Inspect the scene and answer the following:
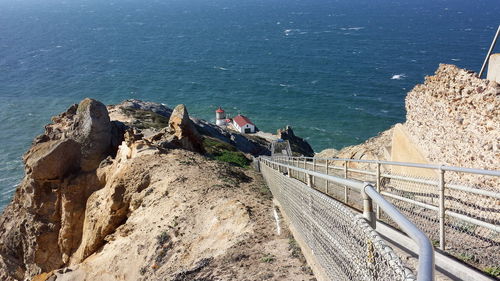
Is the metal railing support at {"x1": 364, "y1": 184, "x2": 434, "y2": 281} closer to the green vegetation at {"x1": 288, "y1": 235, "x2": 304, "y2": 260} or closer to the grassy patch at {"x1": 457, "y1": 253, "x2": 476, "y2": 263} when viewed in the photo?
the grassy patch at {"x1": 457, "y1": 253, "x2": 476, "y2": 263}

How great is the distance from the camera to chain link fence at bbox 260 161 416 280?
3.71 meters

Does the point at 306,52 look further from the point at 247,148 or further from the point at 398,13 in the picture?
the point at 398,13

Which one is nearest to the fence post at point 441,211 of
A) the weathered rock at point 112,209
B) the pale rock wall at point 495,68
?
the pale rock wall at point 495,68

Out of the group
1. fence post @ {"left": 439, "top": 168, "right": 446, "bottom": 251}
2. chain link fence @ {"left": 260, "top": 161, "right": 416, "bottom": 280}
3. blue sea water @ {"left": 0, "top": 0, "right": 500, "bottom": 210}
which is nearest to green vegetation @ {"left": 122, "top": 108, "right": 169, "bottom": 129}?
blue sea water @ {"left": 0, "top": 0, "right": 500, "bottom": 210}

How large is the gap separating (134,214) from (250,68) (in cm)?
9099

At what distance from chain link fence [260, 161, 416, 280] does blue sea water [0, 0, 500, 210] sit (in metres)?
49.2

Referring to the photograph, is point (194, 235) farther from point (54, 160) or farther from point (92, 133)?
point (92, 133)

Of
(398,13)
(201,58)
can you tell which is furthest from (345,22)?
(201,58)

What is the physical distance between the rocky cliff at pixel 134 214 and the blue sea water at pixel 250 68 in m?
30.1

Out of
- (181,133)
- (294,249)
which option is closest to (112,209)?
(181,133)

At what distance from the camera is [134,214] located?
17469 millimetres

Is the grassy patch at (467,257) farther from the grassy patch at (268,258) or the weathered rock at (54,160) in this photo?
the weathered rock at (54,160)

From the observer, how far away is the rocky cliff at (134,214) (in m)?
11.5

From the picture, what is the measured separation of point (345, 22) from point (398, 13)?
35.3 meters
